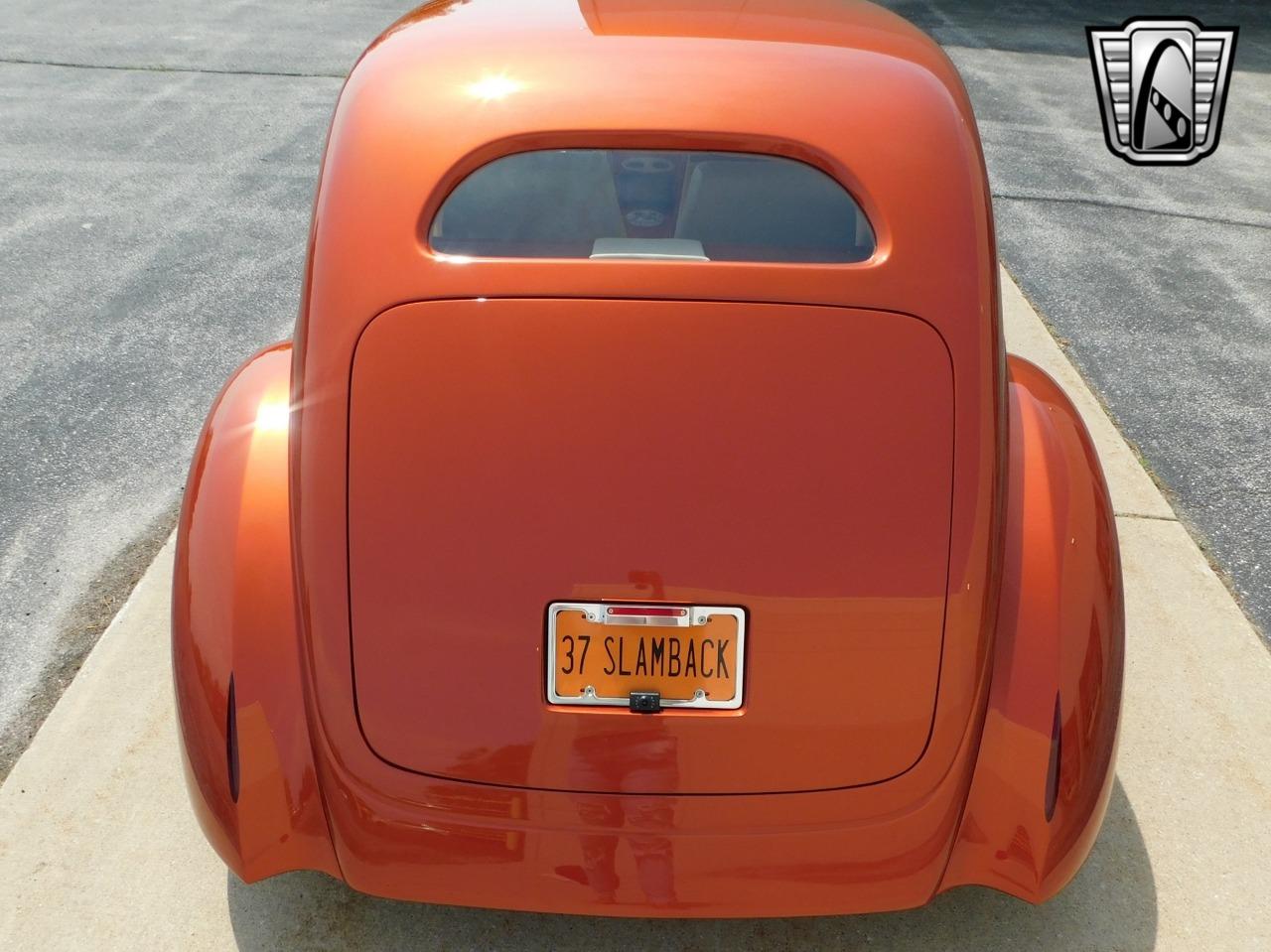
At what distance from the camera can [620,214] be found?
7.93 feet

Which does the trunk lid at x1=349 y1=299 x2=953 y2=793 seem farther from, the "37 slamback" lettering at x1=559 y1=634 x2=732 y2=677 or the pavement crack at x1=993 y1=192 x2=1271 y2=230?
the pavement crack at x1=993 y1=192 x2=1271 y2=230

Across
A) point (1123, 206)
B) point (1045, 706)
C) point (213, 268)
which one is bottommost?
point (1123, 206)

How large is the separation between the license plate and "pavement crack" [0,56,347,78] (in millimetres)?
8870

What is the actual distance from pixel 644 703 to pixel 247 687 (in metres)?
0.76

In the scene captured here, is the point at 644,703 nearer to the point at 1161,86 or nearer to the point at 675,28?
the point at 675,28

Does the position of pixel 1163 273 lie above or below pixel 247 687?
below

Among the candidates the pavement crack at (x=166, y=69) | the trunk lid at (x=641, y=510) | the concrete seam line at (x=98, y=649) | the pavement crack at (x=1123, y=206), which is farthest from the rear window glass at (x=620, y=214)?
the pavement crack at (x=166, y=69)

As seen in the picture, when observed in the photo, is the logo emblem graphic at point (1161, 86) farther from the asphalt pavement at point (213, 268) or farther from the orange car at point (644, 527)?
the orange car at point (644, 527)

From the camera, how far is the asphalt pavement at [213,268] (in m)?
4.22

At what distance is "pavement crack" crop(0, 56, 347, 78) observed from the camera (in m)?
10.1

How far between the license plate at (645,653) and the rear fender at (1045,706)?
21.0 inches

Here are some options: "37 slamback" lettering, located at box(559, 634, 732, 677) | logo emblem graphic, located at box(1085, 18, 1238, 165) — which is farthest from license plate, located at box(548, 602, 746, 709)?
logo emblem graphic, located at box(1085, 18, 1238, 165)

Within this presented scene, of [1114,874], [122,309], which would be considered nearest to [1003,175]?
[122,309]

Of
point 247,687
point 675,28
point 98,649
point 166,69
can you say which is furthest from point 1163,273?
point 166,69
